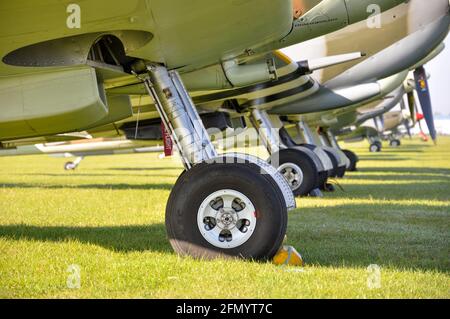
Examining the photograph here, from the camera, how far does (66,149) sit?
1931cm

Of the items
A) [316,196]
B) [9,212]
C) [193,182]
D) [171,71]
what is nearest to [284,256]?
[193,182]

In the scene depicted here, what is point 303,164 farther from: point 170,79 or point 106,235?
point 170,79

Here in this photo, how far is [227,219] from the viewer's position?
215 inches

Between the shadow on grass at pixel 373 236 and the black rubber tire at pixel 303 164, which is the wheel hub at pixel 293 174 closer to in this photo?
the black rubber tire at pixel 303 164

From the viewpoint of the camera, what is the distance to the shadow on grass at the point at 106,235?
21.3 feet

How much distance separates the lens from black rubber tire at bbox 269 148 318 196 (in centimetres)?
1295

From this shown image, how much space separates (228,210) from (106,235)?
90.7 inches

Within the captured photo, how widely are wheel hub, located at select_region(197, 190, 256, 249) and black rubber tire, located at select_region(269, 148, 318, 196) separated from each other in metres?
7.47

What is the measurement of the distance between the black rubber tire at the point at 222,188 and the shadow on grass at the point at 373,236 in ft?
1.61

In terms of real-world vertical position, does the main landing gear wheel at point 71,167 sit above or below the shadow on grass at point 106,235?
below

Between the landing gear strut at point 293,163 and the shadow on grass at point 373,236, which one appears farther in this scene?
the landing gear strut at point 293,163

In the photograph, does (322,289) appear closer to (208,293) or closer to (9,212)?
(208,293)

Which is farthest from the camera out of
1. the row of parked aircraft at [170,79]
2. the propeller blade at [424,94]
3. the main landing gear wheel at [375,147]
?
the main landing gear wheel at [375,147]

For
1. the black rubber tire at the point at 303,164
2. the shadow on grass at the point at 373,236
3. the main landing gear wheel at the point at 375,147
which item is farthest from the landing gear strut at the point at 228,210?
the main landing gear wheel at the point at 375,147
